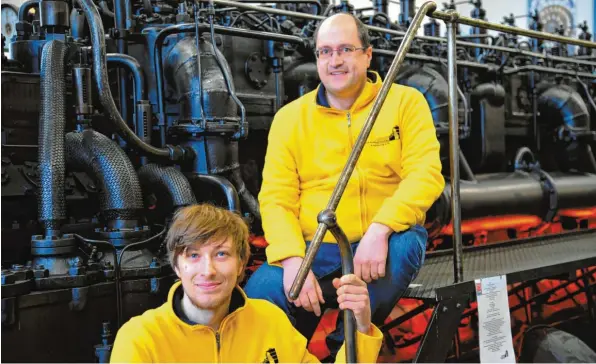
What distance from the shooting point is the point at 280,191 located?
238 cm

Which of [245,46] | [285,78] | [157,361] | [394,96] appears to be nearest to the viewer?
[157,361]

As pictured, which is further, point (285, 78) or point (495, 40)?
point (495, 40)

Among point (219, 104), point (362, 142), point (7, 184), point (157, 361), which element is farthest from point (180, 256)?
point (219, 104)

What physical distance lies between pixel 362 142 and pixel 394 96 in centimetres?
55

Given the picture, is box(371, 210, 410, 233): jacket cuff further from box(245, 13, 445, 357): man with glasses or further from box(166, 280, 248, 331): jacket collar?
box(166, 280, 248, 331): jacket collar

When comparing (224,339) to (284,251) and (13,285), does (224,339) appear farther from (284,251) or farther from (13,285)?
(13,285)

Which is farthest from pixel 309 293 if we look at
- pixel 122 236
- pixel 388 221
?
pixel 122 236

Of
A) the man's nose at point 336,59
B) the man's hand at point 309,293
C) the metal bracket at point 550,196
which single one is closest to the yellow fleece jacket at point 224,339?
the man's hand at point 309,293

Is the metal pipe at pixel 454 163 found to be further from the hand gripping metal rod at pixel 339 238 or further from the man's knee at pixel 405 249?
the hand gripping metal rod at pixel 339 238

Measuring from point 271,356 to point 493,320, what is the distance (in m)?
1.04

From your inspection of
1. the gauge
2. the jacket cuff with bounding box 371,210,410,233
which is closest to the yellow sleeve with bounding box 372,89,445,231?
the jacket cuff with bounding box 371,210,410,233

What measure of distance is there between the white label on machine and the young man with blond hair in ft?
2.77

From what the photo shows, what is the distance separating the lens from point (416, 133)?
2.37 meters

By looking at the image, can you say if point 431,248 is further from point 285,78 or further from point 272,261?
point 272,261
